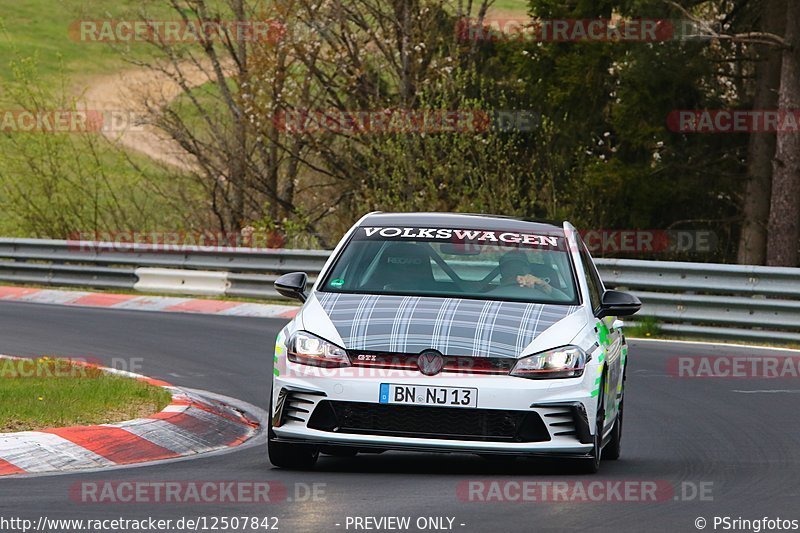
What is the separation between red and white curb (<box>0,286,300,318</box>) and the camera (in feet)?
70.5

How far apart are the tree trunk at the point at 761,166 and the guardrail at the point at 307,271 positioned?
580cm

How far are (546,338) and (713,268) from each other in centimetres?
1071

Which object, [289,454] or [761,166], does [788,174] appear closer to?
[761,166]

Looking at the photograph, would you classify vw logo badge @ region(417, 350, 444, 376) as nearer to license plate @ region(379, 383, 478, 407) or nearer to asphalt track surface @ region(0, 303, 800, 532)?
license plate @ region(379, 383, 478, 407)

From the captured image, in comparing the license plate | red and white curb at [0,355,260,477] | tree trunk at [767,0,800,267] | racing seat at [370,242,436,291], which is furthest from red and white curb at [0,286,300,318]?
the license plate

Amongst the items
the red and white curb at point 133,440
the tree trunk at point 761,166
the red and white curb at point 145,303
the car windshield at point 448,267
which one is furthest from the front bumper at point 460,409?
the tree trunk at point 761,166

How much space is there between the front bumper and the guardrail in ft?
33.5

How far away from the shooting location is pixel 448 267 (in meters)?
9.73

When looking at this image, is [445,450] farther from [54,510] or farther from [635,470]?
[54,510]

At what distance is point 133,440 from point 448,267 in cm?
226

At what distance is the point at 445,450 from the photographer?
326 inches

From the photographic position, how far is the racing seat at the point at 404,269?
30.6 ft

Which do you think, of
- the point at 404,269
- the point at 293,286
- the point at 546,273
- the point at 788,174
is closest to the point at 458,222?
the point at 404,269

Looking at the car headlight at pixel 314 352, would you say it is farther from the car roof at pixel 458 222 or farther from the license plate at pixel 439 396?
the car roof at pixel 458 222
